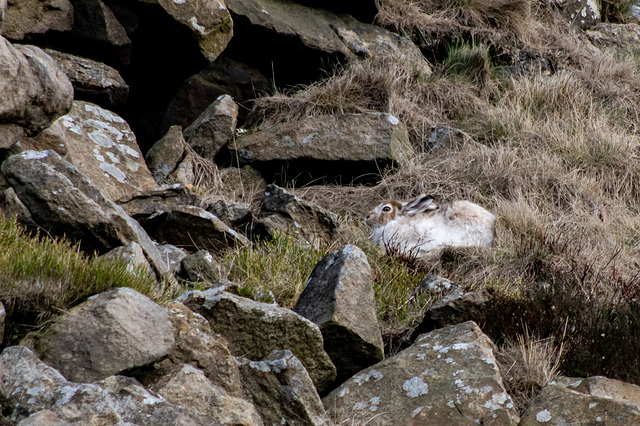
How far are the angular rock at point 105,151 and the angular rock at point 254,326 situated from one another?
10.9 ft

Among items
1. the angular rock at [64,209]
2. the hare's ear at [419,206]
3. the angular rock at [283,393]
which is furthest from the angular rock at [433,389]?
the hare's ear at [419,206]

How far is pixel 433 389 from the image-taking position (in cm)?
351

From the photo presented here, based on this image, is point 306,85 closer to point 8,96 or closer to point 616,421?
point 8,96

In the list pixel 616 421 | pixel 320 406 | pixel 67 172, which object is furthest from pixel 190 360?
pixel 67 172

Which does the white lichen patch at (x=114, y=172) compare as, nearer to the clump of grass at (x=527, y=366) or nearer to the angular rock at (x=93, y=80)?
the angular rock at (x=93, y=80)

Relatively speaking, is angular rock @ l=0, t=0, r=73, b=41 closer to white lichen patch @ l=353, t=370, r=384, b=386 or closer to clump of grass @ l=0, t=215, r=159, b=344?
clump of grass @ l=0, t=215, r=159, b=344

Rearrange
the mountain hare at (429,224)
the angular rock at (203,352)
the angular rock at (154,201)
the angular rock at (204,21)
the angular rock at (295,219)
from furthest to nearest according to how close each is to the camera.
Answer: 1. the angular rock at (204,21)
2. the mountain hare at (429,224)
3. the angular rock at (295,219)
4. the angular rock at (154,201)
5. the angular rock at (203,352)

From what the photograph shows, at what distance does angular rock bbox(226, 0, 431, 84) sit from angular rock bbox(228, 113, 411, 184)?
1.33 m

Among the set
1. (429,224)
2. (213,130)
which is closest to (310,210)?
(429,224)

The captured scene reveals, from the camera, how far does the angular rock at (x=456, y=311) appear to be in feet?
14.4

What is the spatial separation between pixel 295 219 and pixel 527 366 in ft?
9.27

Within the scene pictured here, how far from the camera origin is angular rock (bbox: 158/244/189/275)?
5.02 metres

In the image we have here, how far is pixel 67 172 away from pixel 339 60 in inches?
217

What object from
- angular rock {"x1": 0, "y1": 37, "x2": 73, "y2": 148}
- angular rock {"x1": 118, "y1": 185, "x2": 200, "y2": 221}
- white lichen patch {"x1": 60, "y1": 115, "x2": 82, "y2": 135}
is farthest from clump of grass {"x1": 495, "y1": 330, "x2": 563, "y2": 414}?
white lichen patch {"x1": 60, "y1": 115, "x2": 82, "y2": 135}
